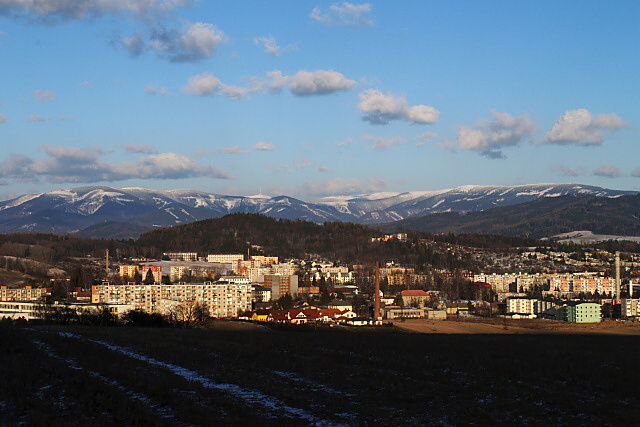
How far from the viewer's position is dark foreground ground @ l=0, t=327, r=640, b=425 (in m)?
16.5

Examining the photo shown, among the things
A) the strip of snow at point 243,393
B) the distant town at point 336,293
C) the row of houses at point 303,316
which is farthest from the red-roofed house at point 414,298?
the strip of snow at point 243,393

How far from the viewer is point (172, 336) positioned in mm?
37469

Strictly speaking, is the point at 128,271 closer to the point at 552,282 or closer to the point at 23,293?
the point at 23,293

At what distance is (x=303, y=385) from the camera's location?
20.8 meters

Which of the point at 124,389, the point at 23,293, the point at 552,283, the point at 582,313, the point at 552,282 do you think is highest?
the point at 124,389

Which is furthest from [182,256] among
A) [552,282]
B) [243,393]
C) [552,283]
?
[243,393]

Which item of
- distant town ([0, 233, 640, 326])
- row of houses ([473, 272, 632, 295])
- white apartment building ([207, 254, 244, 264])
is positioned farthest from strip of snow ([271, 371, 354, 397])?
white apartment building ([207, 254, 244, 264])

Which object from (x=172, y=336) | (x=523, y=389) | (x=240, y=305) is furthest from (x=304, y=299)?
(x=523, y=389)

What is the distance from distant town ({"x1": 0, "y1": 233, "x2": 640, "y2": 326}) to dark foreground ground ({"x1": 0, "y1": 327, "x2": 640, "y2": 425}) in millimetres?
28496

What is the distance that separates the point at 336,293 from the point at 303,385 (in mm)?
95509

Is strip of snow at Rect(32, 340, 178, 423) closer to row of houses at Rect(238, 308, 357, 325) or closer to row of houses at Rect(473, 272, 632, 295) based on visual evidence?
row of houses at Rect(238, 308, 357, 325)

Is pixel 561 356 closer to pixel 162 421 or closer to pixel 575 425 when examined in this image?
pixel 575 425

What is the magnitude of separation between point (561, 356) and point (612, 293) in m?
108

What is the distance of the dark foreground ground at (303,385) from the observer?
1653 centimetres
